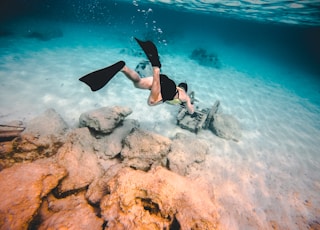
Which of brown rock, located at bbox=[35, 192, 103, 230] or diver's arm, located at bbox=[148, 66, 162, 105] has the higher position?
diver's arm, located at bbox=[148, 66, 162, 105]

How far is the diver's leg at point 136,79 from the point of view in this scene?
351cm

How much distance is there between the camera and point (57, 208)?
3.26 metres

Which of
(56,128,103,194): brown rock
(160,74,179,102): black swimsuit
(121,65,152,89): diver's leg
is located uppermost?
(121,65,152,89): diver's leg

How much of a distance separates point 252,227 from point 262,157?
344 centimetres

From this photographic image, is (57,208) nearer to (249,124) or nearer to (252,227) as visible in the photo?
(252,227)

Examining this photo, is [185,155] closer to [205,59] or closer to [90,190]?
[90,190]

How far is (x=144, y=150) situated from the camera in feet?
16.3

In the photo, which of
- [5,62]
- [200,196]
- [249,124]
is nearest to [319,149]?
[249,124]

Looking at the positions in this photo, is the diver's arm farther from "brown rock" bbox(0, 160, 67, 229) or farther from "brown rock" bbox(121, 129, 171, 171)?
"brown rock" bbox(0, 160, 67, 229)

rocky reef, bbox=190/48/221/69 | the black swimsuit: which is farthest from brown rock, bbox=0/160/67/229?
rocky reef, bbox=190/48/221/69

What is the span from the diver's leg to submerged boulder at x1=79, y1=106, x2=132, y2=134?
237cm

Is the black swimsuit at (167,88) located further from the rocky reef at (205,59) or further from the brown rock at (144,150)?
the rocky reef at (205,59)

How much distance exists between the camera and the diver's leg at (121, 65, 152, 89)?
3514 mm

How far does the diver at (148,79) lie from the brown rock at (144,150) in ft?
4.72
